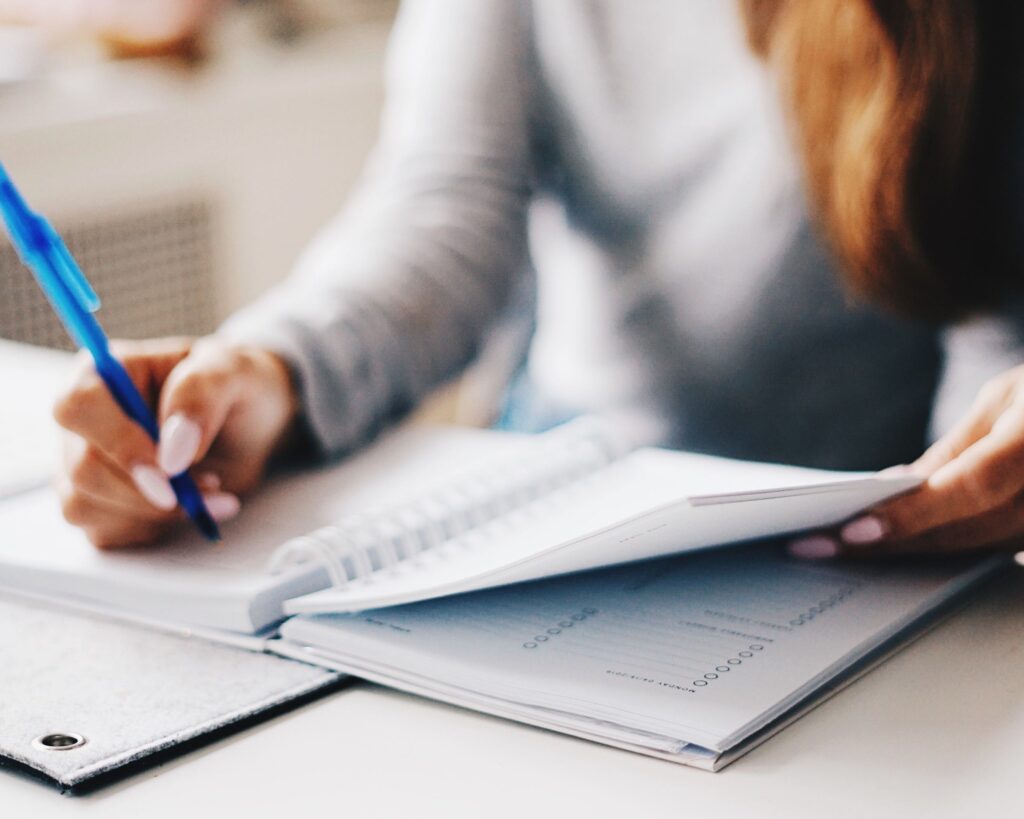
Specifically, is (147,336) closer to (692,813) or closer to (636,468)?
(636,468)

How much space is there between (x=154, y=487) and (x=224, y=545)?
44 millimetres

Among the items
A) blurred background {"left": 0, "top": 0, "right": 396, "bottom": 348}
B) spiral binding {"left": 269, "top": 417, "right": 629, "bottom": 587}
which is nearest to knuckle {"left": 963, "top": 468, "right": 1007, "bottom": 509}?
spiral binding {"left": 269, "top": 417, "right": 629, "bottom": 587}

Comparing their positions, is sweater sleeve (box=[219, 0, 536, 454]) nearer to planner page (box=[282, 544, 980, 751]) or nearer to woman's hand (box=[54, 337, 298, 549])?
woman's hand (box=[54, 337, 298, 549])

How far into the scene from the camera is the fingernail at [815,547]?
1.94ft

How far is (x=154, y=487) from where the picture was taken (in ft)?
1.98

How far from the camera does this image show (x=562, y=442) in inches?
27.7

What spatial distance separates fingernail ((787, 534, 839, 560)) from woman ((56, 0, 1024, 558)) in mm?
72

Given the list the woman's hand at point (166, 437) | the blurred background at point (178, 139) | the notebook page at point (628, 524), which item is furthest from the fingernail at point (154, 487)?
the blurred background at point (178, 139)

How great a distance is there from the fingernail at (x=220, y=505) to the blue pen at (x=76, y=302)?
10 millimetres

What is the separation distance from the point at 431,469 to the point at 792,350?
331 millimetres

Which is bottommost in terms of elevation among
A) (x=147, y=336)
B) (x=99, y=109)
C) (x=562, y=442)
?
(x=147, y=336)

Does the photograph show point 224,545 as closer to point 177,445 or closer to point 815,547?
point 177,445

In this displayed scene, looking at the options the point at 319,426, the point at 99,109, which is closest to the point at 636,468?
the point at 319,426

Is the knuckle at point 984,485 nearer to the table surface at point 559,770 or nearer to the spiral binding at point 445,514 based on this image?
the table surface at point 559,770
